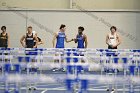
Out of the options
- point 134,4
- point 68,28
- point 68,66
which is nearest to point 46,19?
point 68,28

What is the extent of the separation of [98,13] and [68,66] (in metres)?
11.9

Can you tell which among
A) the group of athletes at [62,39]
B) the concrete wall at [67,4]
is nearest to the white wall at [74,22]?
the concrete wall at [67,4]

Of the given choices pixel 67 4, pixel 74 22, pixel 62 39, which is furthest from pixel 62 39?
pixel 67 4

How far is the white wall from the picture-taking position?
19906mm

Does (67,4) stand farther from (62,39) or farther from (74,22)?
(62,39)

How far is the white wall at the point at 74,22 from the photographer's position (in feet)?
65.3

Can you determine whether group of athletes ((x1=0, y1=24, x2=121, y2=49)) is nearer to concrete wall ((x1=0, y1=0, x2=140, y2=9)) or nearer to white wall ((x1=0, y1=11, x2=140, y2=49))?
white wall ((x1=0, y1=11, x2=140, y2=49))

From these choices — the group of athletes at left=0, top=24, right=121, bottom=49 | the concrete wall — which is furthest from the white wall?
the group of athletes at left=0, top=24, right=121, bottom=49

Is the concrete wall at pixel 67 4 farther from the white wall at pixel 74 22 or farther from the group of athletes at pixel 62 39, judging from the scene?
the group of athletes at pixel 62 39

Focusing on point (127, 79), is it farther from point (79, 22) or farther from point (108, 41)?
point (79, 22)

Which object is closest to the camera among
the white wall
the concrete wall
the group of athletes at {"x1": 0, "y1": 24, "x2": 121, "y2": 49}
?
the group of athletes at {"x1": 0, "y1": 24, "x2": 121, "y2": 49}

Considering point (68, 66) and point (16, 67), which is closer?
point (16, 67)

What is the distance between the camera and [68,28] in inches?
789

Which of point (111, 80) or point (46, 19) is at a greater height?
point (46, 19)
